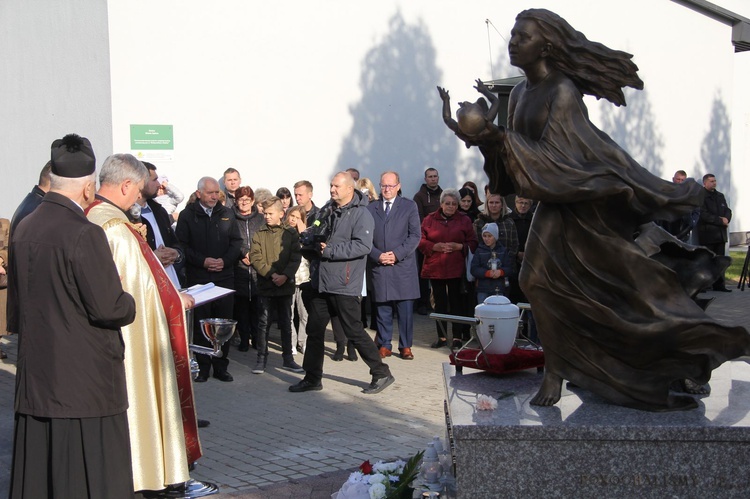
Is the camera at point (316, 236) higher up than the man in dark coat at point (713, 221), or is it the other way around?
the camera at point (316, 236)

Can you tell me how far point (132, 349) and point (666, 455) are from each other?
9.73ft

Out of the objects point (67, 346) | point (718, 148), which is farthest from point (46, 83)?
point (718, 148)

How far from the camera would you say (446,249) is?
11.2 meters

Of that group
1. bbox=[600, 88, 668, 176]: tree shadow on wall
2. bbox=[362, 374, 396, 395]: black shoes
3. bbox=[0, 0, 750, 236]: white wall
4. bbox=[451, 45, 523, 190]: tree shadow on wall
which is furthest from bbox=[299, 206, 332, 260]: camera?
bbox=[600, 88, 668, 176]: tree shadow on wall

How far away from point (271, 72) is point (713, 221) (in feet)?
26.5

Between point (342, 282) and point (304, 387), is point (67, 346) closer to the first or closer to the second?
point (342, 282)

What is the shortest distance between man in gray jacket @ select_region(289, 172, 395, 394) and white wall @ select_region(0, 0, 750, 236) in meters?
4.73

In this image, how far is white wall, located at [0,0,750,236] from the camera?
12.9 metres

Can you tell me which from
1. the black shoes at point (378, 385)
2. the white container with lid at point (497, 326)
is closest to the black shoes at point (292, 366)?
the black shoes at point (378, 385)

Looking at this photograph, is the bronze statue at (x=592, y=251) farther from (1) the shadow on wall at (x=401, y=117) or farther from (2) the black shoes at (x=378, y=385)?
(1) the shadow on wall at (x=401, y=117)

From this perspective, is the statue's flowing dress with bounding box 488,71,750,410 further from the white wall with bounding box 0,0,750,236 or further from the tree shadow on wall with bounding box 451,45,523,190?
the tree shadow on wall with bounding box 451,45,523,190

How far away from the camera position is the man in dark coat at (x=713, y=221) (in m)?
16.6

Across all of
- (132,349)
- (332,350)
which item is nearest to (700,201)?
(132,349)

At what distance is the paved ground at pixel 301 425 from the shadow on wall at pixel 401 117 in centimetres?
510
